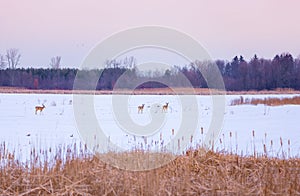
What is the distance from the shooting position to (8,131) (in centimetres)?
1104

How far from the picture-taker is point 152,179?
5047mm

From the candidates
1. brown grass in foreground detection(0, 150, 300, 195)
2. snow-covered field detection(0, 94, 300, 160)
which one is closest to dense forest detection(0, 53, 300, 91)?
snow-covered field detection(0, 94, 300, 160)

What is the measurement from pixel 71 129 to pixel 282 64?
172ft

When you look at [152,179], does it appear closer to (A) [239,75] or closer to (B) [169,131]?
(B) [169,131]

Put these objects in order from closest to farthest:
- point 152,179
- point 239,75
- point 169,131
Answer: point 152,179
point 169,131
point 239,75

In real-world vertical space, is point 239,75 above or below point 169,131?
above

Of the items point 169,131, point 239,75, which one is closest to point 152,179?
point 169,131

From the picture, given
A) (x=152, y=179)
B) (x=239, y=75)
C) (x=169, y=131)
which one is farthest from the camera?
(x=239, y=75)

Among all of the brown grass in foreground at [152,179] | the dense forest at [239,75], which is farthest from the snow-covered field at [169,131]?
the dense forest at [239,75]

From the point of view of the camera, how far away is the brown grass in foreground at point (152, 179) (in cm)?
469

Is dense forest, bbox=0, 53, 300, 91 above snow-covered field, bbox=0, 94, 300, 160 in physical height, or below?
above

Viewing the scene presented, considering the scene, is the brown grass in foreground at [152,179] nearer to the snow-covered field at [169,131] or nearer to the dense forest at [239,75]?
the snow-covered field at [169,131]

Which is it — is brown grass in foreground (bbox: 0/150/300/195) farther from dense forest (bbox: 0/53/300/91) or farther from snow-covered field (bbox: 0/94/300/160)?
dense forest (bbox: 0/53/300/91)

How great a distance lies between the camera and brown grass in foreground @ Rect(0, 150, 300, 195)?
469 centimetres
